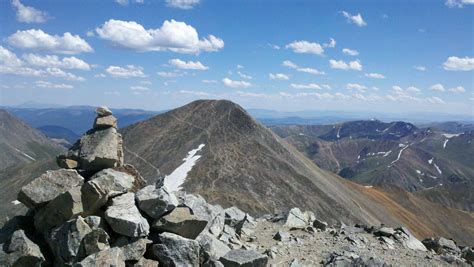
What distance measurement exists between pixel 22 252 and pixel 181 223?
654cm

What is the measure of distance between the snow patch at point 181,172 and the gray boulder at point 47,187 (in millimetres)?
57217

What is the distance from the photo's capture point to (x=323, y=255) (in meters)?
25.7

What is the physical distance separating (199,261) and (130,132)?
10480 cm

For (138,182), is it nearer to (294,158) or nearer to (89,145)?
(89,145)

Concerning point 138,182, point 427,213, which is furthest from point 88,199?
point 427,213

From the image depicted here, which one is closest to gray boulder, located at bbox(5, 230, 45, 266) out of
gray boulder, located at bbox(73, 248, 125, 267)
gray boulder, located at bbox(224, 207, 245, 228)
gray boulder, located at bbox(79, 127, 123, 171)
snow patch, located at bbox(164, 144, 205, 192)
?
gray boulder, located at bbox(73, 248, 125, 267)

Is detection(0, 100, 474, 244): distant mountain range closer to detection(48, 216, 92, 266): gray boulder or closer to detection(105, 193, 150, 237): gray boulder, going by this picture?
detection(105, 193, 150, 237): gray boulder

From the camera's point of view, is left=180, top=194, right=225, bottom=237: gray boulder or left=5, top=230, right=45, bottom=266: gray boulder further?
left=180, top=194, right=225, bottom=237: gray boulder

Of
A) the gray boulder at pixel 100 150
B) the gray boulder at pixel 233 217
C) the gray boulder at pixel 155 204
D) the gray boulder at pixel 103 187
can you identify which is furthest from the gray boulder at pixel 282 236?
the gray boulder at pixel 100 150

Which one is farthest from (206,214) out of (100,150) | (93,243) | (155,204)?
(93,243)

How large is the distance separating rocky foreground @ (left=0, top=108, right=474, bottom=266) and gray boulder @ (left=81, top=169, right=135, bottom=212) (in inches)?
1.7

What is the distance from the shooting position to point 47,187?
65.6 ft

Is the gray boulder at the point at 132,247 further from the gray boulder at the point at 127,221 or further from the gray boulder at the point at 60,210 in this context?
the gray boulder at the point at 60,210

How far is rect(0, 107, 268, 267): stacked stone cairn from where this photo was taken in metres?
17.9
